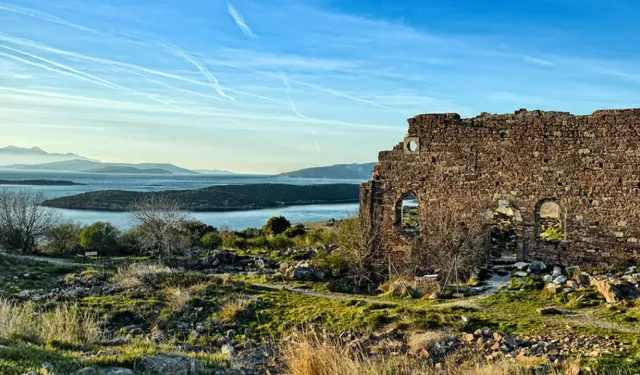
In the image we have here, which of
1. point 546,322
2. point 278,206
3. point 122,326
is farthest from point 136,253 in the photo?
point 278,206

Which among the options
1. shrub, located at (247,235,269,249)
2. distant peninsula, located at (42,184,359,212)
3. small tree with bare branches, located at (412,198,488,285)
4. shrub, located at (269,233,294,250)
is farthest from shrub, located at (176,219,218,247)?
distant peninsula, located at (42,184,359,212)

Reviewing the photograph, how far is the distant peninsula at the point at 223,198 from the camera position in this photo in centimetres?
7244

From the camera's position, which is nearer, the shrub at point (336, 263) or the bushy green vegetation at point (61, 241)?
the shrub at point (336, 263)

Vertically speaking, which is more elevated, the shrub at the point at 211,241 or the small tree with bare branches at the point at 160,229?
the small tree with bare branches at the point at 160,229

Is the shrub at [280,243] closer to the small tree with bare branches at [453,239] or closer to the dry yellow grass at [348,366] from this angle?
the small tree with bare branches at [453,239]

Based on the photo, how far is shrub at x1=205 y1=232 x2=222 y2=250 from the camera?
26875mm

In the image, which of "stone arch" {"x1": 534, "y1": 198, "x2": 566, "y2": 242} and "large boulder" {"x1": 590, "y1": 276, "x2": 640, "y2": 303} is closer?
"large boulder" {"x1": 590, "y1": 276, "x2": 640, "y2": 303}

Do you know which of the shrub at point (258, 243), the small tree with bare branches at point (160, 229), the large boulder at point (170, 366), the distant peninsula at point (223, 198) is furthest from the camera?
the distant peninsula at point (223, 198)

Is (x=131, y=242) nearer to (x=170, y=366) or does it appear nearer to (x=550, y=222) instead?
(x=550, y=222)

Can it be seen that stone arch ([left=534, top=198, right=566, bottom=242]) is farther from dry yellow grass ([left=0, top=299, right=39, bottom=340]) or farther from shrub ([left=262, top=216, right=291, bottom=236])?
shrub ([left=262, top=216, right=291, bottom=236])

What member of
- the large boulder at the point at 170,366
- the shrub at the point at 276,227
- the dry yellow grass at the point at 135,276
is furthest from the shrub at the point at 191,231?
the large boulder at the point at 170,366

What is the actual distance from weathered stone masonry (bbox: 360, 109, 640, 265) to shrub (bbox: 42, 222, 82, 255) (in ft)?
55.7

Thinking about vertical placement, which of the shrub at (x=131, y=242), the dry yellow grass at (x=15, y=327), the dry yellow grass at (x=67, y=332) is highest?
the dry yellow grass at (x=15, y=327)

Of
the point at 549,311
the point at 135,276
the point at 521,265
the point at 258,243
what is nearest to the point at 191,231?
the point at 258,243
